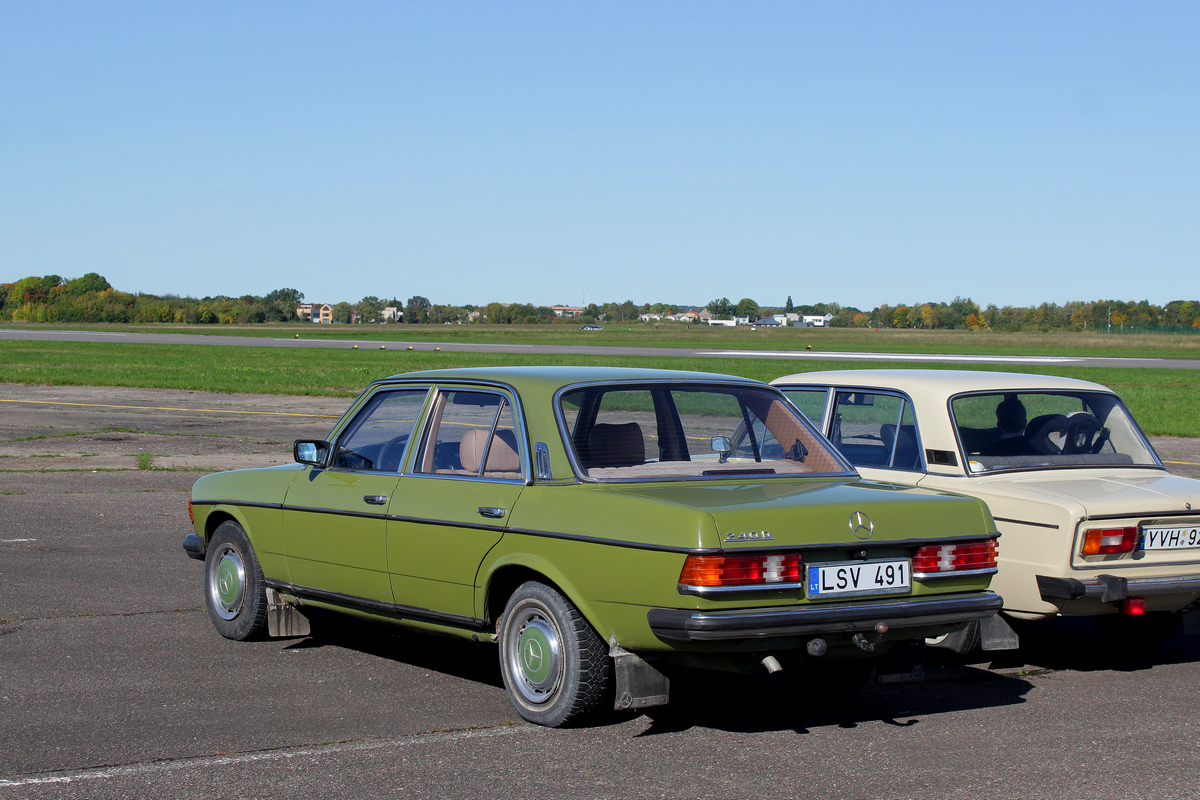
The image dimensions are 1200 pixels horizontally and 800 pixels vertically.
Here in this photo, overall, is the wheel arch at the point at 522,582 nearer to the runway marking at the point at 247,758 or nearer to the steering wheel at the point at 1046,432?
the runway marking at the point at 247,758

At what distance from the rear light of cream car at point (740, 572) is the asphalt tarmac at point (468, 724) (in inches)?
26.9

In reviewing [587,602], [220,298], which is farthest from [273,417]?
[220,298]

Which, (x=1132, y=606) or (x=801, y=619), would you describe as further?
(x=1132, y=606)

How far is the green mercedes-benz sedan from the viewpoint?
4.47 metres

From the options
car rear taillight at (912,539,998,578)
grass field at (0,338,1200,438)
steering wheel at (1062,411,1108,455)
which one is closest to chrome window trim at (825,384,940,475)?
steering wheel at (1062,411,1108,455)

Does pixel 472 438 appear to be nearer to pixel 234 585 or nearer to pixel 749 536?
pixel 749 536

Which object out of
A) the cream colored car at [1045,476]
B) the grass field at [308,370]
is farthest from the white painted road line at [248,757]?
the grass field at [308,370]

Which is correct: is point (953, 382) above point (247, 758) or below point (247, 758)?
above

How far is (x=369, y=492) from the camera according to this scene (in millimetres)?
5805

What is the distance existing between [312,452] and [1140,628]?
4.70m

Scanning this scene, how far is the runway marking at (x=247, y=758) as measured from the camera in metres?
4.21

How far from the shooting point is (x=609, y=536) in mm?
4609

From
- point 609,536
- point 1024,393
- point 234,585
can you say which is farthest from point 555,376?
point 1024,393

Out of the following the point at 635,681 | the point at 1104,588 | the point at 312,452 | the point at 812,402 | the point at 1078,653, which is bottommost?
the point at 1078,653
